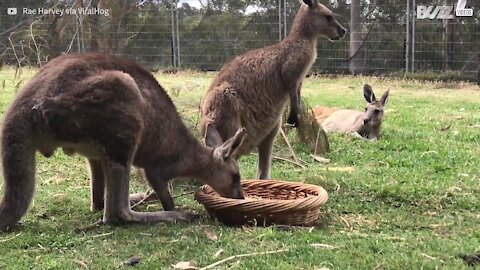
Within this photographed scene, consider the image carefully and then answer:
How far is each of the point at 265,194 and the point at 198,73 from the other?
927 centimetres

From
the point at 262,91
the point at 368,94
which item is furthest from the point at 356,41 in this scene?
the point at 262,91

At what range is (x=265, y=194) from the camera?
435 cm

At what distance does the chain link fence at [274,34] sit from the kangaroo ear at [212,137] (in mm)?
6791

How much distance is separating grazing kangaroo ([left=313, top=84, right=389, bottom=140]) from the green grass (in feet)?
0.81

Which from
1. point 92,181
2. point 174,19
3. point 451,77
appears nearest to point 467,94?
point 451,77

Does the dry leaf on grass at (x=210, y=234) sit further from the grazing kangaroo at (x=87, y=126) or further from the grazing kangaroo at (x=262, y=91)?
the grazing kangaroo at (x=262, y=91)

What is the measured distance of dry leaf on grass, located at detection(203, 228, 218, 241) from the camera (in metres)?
3.37

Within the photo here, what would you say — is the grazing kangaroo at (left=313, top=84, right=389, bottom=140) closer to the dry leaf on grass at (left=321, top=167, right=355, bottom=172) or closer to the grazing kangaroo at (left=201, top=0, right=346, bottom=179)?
the dry leaf on grass at (left=321, top=167, right=355, bottom=172)

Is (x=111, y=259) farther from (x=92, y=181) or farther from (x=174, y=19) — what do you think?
(x=174, y=19)

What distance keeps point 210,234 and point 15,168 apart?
3.29 feet

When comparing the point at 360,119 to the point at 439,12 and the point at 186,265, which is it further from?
the point at 439,12

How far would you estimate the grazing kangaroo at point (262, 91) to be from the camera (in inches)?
180

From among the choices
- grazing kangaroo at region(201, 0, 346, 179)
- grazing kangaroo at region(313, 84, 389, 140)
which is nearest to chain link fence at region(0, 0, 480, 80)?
grazing kangaroo at region(313, 84, 389, 140)

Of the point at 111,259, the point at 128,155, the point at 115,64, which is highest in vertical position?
the point at 115,64
